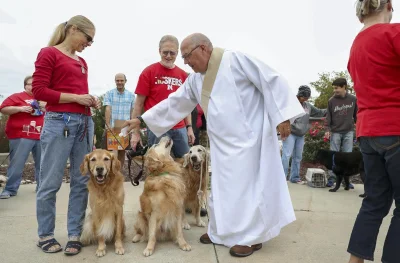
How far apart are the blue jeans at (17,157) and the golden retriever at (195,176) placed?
8.78 ft

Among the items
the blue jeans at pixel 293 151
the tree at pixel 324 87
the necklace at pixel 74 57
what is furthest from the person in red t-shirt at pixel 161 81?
the tree at pixel 324 87

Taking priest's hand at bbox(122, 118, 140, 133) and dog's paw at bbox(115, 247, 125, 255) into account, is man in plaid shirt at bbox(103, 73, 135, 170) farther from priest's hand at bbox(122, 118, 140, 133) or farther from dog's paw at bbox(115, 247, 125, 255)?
dog's paw at bbox(115, 247, 125, 255)

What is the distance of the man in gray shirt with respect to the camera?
6.31 m

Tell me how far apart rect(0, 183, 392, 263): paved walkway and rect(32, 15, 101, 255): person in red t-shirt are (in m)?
0.29

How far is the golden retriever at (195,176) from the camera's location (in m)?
4.18

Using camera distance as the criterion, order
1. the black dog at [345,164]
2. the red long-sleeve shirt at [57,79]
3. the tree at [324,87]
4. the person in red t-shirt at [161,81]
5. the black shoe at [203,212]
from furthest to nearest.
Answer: the tree at [324,87] < the black dog at [345,164] < the black shoe at [203,212] < the person in red t-shirt at [161,81] < the red long-sleeve shirt at [57,79]

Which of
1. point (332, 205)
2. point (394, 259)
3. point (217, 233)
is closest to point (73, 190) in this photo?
point (217, 233)

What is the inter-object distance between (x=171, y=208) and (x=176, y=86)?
1601 millimetres

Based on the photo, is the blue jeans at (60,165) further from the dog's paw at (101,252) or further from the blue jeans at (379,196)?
the blue jeans at (379,196)

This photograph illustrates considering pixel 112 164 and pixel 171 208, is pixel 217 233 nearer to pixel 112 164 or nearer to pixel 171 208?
pixel 171 208

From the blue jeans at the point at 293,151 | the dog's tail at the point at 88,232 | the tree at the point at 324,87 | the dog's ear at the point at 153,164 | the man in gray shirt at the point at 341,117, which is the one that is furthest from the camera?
the tree at the point at 324,87

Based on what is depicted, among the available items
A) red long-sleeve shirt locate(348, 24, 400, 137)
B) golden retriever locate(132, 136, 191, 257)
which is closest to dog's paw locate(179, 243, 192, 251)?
golden retriever locate(132, 136, 191, 257)

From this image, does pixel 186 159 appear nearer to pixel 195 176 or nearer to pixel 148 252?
pixel 195 176

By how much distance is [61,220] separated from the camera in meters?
4.27
